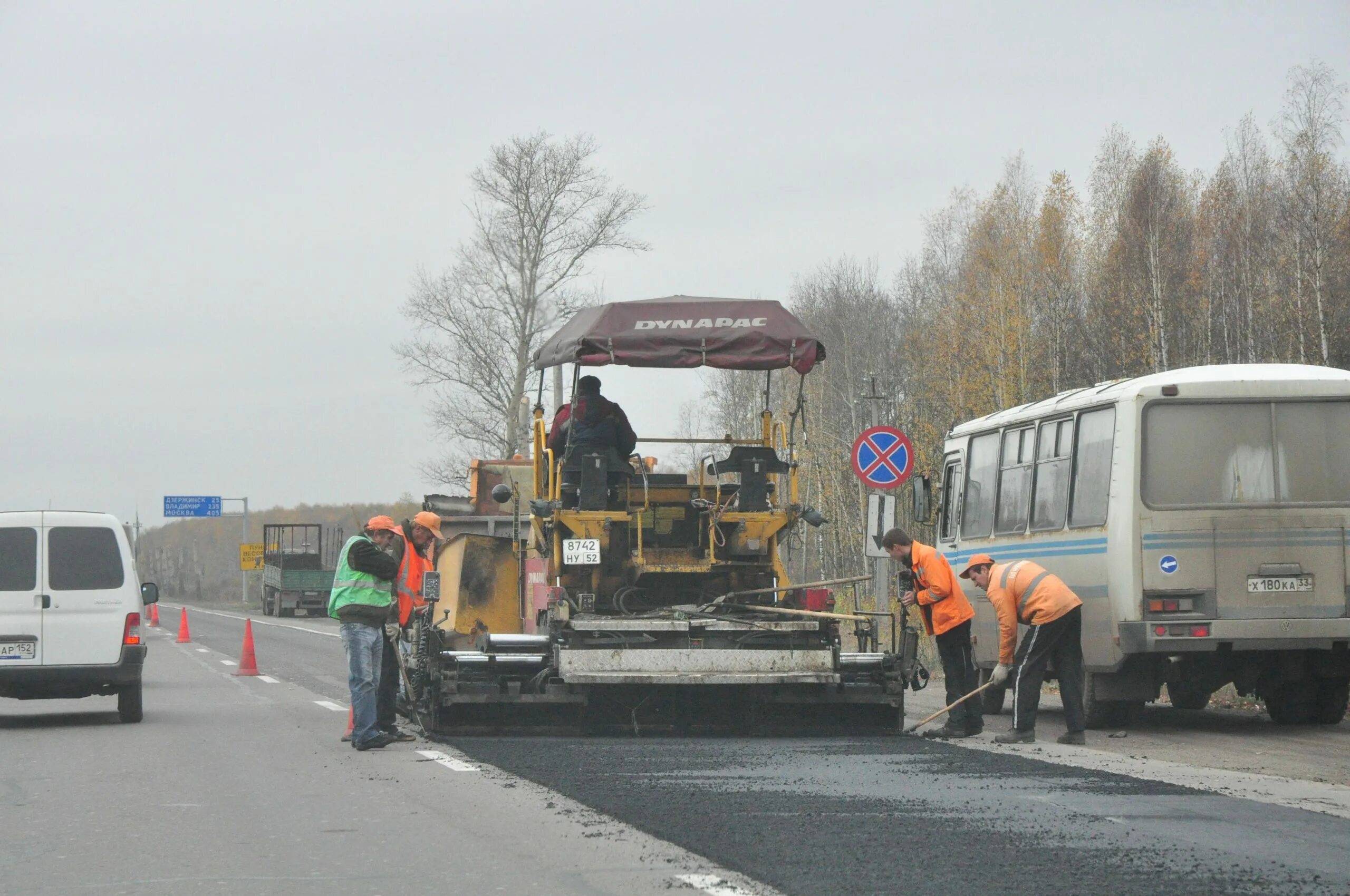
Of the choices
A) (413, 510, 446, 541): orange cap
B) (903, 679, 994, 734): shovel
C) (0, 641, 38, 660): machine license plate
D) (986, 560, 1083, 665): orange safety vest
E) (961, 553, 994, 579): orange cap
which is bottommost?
(903, 679, 994, 734): shovel

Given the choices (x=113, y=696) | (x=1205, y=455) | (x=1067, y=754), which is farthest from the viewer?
(x=113, y=696)

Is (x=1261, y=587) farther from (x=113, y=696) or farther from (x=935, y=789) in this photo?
(x=113, y=696)

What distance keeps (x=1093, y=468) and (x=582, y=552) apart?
178 inches

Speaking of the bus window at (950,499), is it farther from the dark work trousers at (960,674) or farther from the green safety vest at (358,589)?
the green safety vest at (358,589)

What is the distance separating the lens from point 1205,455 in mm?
13797

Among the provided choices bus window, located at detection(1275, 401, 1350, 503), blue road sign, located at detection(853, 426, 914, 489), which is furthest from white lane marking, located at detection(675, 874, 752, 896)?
blue road sign, located at detection(853, 426, 914, 489)

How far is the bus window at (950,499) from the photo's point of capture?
18.2 metres

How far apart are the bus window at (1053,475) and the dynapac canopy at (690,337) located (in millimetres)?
2820

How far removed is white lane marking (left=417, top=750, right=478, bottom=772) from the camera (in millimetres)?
11055

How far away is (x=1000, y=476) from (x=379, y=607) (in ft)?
22.4

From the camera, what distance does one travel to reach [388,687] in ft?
44.9

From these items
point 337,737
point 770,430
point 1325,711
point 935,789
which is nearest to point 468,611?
point 337,737

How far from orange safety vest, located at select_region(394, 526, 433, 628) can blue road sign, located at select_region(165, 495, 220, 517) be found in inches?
3358

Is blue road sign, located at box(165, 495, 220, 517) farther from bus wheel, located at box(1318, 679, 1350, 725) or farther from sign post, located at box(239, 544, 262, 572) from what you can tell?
bus wheel, located at box(1318, 679, 1350, 725)
